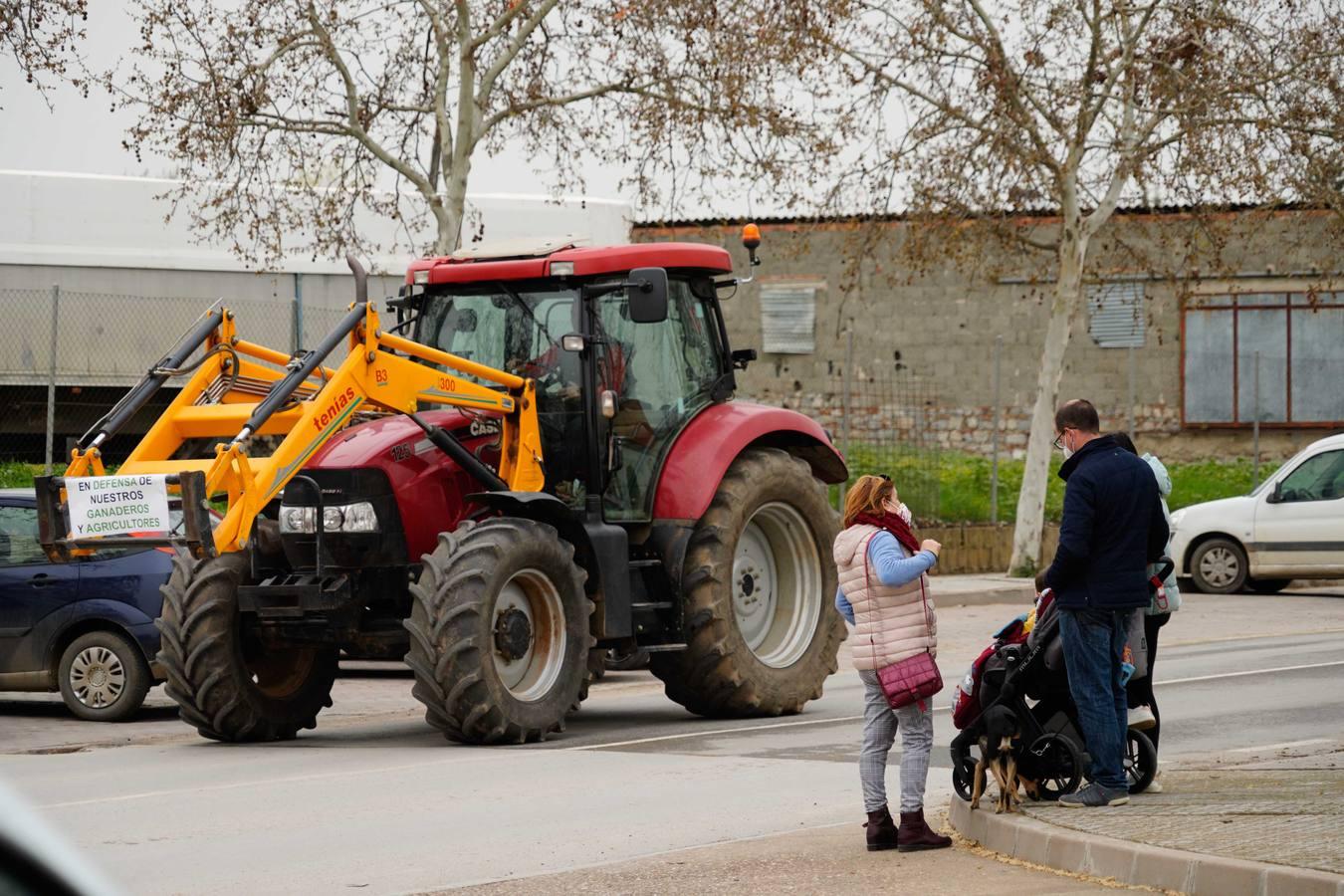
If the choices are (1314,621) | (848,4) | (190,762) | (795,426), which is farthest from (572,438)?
(848,4)

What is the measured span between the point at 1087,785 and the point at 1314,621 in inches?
532

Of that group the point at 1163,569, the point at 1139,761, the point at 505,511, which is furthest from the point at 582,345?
the point at 1139,761

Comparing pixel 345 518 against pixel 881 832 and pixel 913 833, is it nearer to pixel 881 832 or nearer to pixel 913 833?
pixel 881 832

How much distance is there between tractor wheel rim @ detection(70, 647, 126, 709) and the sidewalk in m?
7.26

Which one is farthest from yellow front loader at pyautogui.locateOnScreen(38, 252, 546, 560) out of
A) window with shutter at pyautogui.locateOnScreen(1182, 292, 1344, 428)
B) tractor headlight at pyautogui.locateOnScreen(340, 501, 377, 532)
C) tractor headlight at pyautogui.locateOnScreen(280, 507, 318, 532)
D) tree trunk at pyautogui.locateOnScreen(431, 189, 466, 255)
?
window with shutter at pyautogui.locateOnScreen(1182, 292, 1344, 428)

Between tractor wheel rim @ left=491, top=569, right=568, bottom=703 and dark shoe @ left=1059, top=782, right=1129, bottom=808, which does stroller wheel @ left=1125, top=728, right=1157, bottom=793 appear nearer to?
dark shoe @ left=1059, top=782, right=1129, bottom=808

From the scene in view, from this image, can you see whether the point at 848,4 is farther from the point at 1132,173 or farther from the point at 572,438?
the point at 572,438

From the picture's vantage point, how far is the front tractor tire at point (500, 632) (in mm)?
10805

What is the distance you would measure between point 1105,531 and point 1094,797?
1.11 metres

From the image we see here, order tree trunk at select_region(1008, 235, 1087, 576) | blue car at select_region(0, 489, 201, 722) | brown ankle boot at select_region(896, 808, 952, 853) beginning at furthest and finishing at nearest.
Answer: tree trunk at select_region(1008, 235, 1087, 576), blue car at select_region(0, 489, 201, 722), brown ankle boot at select_region(896, 808, 952, 853)

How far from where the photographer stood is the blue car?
13.4m

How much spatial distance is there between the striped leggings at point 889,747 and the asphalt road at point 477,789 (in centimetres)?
35

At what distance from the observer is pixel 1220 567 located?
24.6 metres

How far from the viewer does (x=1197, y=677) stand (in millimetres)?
14969
